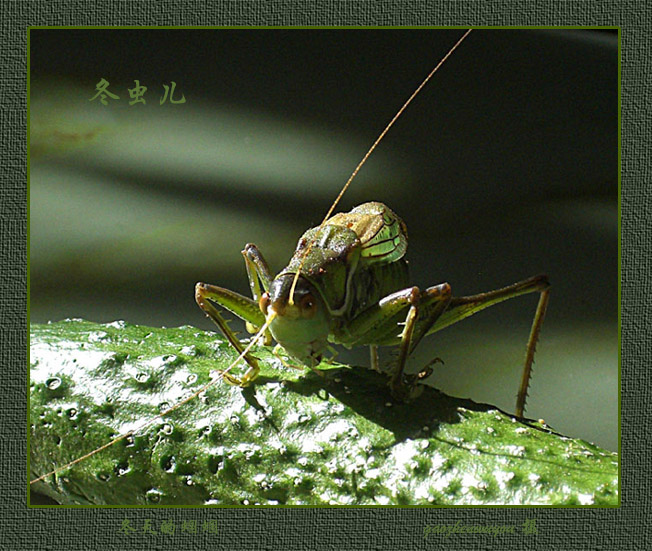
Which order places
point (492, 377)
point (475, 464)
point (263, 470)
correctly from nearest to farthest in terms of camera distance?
point (475, 464) → point (263, 470) → point (492, 377)

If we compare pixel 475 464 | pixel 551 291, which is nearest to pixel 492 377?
pixel 551 291

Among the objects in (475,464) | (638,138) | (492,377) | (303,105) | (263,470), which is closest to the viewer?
(475,464)

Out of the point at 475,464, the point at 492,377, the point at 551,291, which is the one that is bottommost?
the point at 475,464

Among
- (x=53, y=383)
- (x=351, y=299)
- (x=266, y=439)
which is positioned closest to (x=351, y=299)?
(x=351, y=299)

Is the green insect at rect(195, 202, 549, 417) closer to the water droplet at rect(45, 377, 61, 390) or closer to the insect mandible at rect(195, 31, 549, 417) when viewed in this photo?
the insect mandible at rect(195, 31, 549, 417)

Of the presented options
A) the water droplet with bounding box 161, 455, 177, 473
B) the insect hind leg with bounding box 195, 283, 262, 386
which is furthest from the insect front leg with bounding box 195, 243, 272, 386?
the water droplet with bounding box 161, 455, 177, 473

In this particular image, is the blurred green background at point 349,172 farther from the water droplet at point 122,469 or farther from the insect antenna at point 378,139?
the water droplet at point 122,469

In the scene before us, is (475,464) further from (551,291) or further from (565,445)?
(551,291)
